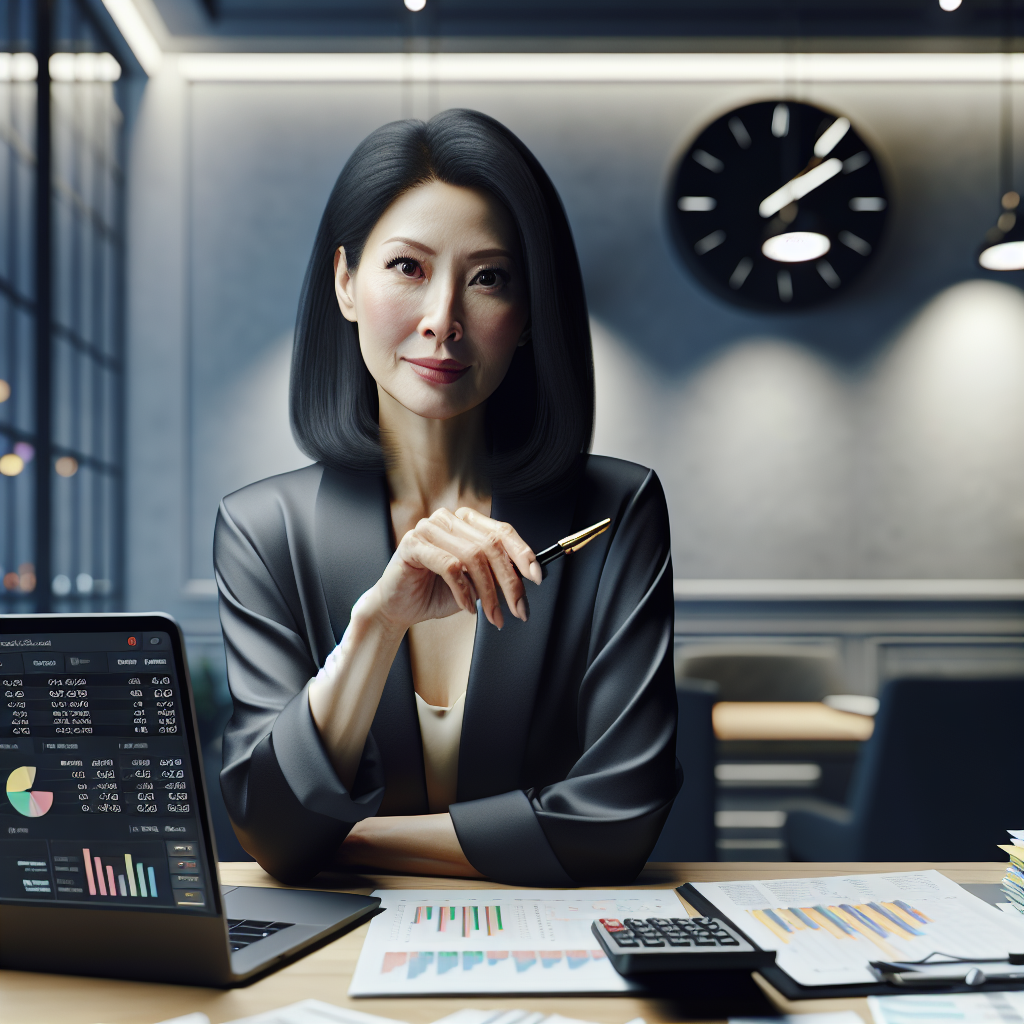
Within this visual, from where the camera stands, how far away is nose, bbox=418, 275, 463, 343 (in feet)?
3.90

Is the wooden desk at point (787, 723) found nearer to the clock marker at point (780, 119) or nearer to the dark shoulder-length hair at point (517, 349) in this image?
the dark shoulder-length hair at point (517, 349)

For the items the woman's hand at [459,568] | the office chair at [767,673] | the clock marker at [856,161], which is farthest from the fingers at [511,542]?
the clock marker at [856,161]

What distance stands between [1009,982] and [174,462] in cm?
379

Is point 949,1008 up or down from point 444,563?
down

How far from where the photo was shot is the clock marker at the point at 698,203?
154 inches

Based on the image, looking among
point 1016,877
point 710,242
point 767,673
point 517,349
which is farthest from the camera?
point 710,242

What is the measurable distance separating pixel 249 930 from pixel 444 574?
1.28ft

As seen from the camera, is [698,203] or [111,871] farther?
[698,203]

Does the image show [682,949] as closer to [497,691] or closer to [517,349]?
[497,691]

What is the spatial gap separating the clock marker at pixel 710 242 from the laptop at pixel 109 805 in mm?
3649

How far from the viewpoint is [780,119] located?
3.87 meters

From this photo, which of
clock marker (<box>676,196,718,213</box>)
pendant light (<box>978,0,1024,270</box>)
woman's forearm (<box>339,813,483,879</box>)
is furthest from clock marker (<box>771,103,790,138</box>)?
woman's forearm (<box>339,813,483,879</box>)

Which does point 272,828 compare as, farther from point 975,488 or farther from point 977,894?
point 975,488

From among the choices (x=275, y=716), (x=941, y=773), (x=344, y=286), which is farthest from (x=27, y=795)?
(x=941, y=773)
